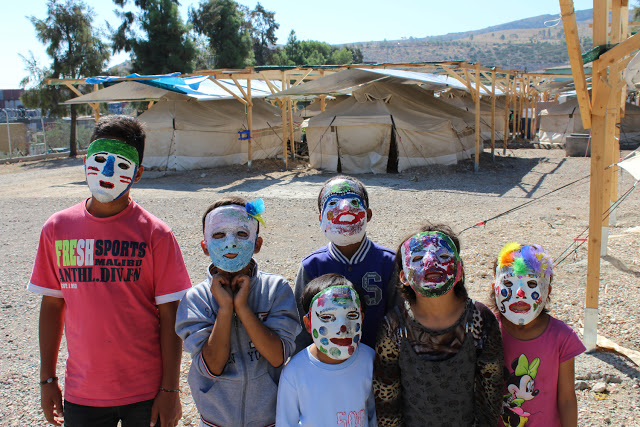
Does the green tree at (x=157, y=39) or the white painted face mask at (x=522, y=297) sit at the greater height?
the green tree at (x=157, y=39)

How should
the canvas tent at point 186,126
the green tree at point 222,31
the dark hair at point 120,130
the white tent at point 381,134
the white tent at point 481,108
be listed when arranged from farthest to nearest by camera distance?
the green tree at point 222,31 < the white tent at point 481,108 < the canvas tent at point 186,126 < the white tent at point 381,134 < the dark hair at point 120,130

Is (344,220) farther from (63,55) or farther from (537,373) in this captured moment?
(63,55)

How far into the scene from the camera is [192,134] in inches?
682

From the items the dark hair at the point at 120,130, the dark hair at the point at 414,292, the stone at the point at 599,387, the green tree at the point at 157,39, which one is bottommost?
the stone at the point at 599,387

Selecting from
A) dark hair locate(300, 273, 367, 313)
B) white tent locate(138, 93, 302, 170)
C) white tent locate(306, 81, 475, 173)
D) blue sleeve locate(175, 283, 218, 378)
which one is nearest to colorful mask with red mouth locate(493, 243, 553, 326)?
dark hair locate(300, 273, 367, 313)

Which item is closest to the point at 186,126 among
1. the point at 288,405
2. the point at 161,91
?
the point at 161,91

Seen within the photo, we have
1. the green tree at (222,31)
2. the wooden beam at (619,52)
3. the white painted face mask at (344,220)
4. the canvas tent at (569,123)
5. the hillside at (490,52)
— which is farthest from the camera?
the hillside at (490,52)

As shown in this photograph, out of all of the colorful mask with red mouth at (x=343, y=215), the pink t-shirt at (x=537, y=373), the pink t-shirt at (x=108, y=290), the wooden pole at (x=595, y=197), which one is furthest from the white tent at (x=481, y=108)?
the pink t-shirt at (x=108, y=290)

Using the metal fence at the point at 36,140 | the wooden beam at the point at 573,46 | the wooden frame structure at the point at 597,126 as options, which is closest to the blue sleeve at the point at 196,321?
the wooden beam at the point at 573,46

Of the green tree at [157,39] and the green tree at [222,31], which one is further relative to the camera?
the green tree at [222,31]

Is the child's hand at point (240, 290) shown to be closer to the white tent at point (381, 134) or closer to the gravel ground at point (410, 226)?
the gravel ground at point (410, 226)

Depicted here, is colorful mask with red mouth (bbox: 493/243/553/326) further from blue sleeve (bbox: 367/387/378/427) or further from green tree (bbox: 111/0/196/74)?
green tree (bbox: 111/0/196/74)

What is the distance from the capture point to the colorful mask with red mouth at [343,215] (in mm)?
2361

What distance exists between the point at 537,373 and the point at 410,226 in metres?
6.68
